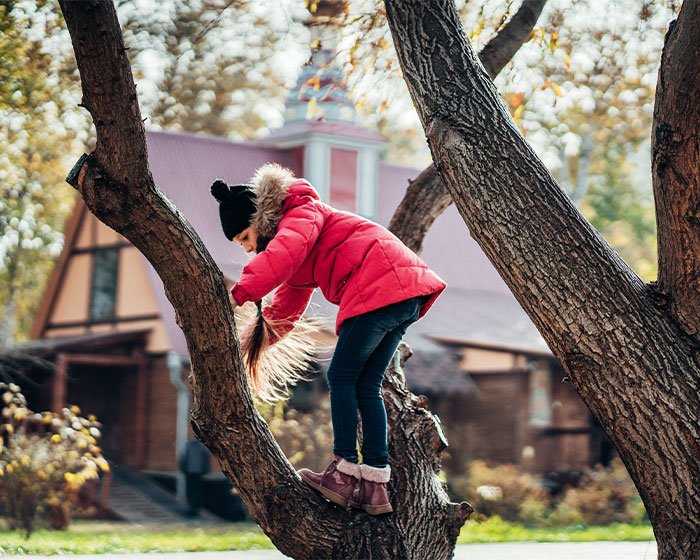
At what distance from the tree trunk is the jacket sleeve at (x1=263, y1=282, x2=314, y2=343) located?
642 mm

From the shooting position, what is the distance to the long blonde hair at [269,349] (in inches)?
212

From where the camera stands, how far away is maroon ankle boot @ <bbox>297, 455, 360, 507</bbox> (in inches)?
202

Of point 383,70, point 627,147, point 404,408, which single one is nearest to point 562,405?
point 627,147

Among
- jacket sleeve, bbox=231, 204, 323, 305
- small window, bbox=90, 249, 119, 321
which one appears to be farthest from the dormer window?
jacket sleeve, bbox=231, 204, 323, 305

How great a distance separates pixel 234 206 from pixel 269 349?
2.48ft

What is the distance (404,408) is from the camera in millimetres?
5820

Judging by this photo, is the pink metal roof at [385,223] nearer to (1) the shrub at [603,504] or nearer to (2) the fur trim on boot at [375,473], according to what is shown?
(1) the shrub at [603,504]

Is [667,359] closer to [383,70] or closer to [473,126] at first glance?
[473,126]

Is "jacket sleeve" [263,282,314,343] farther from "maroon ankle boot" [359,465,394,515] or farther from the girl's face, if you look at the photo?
"maroon ankle boot" [359,465,394,515]

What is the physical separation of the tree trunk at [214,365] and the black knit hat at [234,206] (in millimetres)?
471

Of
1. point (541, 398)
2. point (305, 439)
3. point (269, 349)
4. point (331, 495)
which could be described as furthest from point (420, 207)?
point (541, 398)

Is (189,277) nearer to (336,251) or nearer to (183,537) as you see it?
(336,251)

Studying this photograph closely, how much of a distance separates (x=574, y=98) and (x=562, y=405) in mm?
6156

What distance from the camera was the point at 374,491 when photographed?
5156 mm
